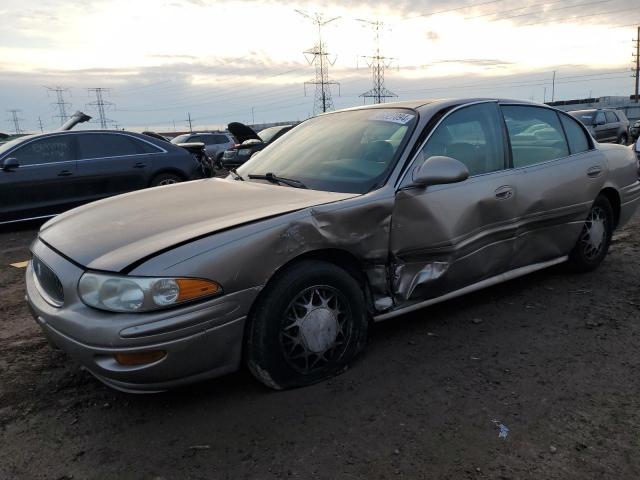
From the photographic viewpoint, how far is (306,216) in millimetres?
2885

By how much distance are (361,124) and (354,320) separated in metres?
1.44

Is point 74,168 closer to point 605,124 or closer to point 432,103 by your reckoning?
point 432,103

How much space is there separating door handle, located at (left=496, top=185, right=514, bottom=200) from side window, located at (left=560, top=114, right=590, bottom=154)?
1105mm

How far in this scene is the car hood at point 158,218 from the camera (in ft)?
8.64

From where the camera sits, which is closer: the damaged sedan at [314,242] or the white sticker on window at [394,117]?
the damaged sedan at [314,242]

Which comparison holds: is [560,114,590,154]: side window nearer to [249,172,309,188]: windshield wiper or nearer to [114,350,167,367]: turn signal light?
[249,172,309,188]: windshield wiper

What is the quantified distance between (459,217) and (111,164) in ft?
20.9

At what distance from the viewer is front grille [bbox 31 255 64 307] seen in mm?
2734

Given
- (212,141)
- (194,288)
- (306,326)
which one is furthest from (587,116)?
(194,288)

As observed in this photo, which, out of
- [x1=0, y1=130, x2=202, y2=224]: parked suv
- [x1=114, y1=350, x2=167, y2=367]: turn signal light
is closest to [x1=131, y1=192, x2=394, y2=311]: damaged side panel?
[x1=114, y1=350, x2=167, y2=367]: turn signal light

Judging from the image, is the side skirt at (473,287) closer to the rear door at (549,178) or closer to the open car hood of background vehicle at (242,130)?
the rear door at (549,178)

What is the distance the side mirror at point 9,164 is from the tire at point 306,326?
630 centimetres

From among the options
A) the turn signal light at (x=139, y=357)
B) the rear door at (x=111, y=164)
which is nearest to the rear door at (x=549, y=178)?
the turn signal light at (x=139, y=357)

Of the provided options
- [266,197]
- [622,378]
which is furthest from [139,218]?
[622,378]
